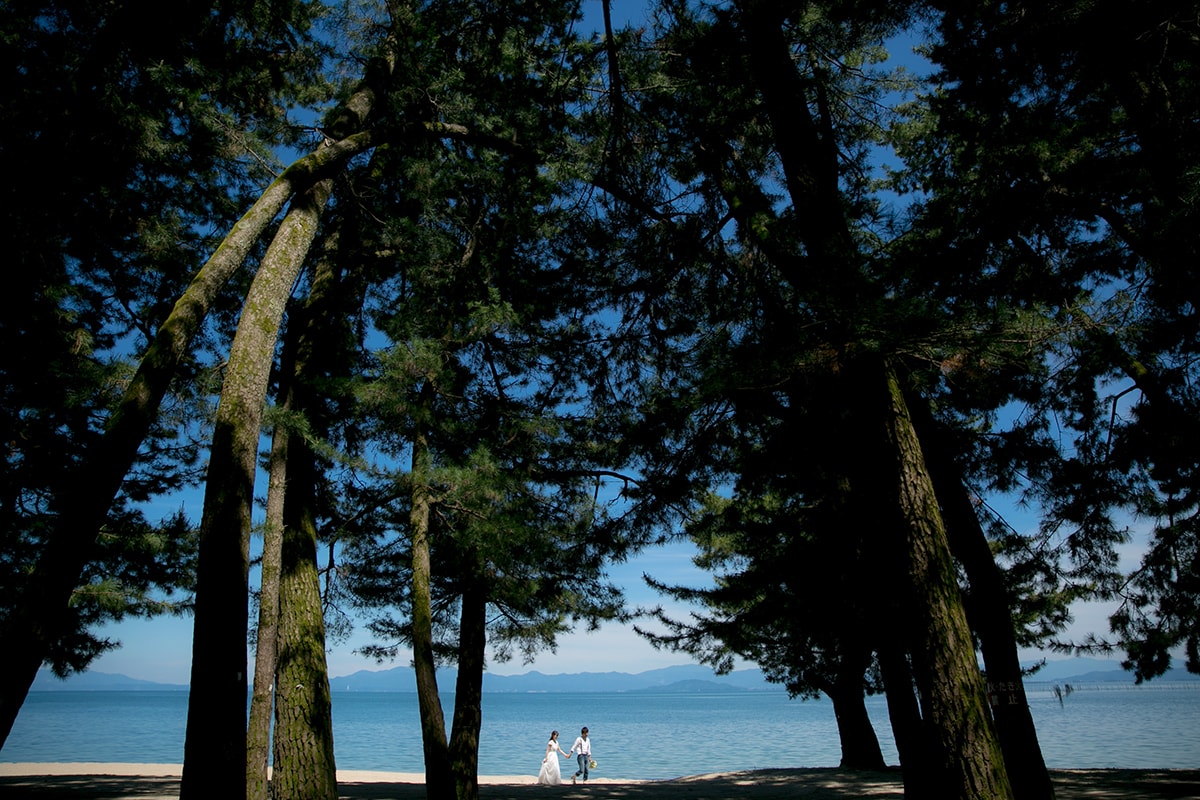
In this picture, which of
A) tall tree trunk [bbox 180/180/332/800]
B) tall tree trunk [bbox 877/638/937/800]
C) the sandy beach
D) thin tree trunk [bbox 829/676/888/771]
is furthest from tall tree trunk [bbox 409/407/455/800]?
thin tree trunk [bbox 829/676/888/771]

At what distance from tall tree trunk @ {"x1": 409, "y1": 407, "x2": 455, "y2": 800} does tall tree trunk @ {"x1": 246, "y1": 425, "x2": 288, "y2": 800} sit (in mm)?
1487

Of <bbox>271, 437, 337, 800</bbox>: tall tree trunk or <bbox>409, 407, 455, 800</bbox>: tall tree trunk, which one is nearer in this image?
<bbox>271, 437, 337, 800</bbox>: tall tree trunk

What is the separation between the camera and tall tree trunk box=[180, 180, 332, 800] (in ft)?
9.73

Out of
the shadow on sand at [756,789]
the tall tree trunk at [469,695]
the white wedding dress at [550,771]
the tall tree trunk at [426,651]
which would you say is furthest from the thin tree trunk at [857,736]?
the tall tree trunk at [426,651]

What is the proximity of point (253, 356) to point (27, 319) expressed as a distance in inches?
201

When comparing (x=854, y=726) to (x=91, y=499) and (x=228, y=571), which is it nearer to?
(x=228, y=571)

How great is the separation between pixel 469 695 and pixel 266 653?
3175 mm

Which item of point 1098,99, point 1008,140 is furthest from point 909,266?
point 1098,99

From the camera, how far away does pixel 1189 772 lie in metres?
9.56

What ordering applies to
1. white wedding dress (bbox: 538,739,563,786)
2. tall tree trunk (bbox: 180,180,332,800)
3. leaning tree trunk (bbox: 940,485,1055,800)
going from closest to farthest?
1. tall tree trunk (bbox: 180,180,332,800)
2. leaning tree trunk (bbox: 940,485,1055,800)
3. white wedding dress (bbox: 538,739,563,786)

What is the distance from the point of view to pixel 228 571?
10.8 feet

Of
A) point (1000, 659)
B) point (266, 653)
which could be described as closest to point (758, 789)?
point (1000, 659)

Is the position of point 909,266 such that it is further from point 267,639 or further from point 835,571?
point 267,639

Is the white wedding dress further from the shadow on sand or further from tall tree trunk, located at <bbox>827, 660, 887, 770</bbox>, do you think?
tall tree trunk, located at <bbox>827, 660, 887, 770</bbox>
